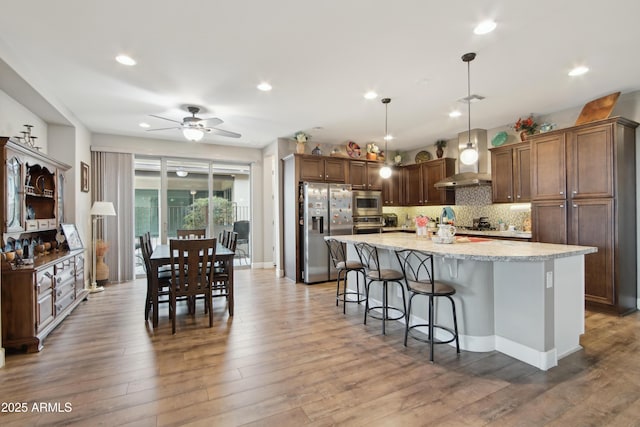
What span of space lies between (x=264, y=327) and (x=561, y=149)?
4.50 meters

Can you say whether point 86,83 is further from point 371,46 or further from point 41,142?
point 371,46

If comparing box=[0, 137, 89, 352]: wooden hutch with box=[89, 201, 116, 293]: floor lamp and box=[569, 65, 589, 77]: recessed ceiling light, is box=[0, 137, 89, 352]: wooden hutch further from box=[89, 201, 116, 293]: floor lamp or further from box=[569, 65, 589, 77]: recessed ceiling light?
box=[569, 65, 589, 77]: recessed ceiling light

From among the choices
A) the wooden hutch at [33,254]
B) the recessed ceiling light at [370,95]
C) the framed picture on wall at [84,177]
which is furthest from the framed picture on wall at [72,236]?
the recessed ceiling light at [370,95]

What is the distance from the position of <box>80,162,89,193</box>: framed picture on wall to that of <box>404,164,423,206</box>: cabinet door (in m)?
6.20

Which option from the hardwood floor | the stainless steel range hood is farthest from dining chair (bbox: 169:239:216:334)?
the stainless steel range hood

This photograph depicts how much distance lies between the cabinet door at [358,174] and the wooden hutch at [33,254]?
465 cm

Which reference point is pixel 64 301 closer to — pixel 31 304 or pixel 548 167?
pixel 31 304

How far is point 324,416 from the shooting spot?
6.49 ft

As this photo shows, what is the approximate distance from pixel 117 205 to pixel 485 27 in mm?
6264

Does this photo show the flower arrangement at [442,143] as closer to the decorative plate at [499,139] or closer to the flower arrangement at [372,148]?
the decorative plate at [499,139]

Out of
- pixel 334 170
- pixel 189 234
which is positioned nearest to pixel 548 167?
pixel 334 170

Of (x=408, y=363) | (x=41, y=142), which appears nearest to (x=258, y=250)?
(x=41, y=142)

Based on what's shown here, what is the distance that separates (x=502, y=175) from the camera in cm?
525

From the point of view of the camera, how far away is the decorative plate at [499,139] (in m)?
5.40
